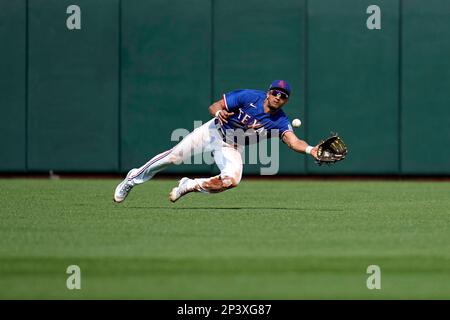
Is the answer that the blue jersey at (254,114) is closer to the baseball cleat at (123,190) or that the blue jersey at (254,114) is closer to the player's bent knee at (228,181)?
the player's bent knee at (228,181)

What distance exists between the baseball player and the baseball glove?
0.26 m

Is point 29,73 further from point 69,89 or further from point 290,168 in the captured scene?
point 290,168

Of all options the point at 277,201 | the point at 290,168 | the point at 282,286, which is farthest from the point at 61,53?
the point at 282,286

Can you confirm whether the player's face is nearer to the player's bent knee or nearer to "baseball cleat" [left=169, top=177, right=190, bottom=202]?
the player's bent knee

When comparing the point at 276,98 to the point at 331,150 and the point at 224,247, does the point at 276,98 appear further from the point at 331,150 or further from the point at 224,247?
the point at 224,247

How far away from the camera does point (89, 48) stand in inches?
706

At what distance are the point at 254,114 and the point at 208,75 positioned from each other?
6.32 m

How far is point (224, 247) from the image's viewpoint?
28.5 ft

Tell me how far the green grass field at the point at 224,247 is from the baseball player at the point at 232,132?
1.09ft

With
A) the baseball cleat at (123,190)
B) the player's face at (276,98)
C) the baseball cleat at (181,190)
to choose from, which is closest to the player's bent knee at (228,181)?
the baseball cleat at (181,190)

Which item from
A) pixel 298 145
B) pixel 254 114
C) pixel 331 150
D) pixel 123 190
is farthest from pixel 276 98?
pixel 123 190

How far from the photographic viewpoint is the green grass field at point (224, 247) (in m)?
7.12

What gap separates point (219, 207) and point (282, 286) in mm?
5387

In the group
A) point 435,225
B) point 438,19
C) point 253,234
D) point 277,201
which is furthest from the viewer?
point 438,19
